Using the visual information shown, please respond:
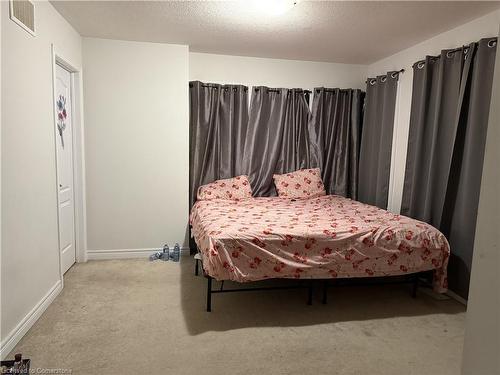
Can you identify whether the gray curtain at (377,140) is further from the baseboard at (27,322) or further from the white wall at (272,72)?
the baseboard at (27,322)

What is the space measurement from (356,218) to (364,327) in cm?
93

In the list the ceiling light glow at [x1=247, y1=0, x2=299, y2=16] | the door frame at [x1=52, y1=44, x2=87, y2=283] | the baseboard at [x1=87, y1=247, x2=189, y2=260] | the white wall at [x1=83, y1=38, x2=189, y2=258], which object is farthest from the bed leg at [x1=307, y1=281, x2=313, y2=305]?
the door frame at [x1=52, y1=44, x2=87, y2=283]

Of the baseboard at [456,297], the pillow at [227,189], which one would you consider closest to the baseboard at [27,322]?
the pillow at [227,189]

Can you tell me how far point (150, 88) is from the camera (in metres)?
3.65

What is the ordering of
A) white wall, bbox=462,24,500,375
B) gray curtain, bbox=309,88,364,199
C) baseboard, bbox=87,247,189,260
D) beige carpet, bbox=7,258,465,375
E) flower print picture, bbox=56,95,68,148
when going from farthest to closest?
1. gray curtain, bbox=309,88,364,199
2. baseboard, bbox=87,247,189,260
3. flower print picture, bbox=56,95,68,148
4. beige carpet, bbox=7,258,465,375
5. white wall, bbox=462,24,500,375

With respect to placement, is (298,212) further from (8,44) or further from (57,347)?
(8,44)

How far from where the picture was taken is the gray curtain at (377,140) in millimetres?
3799

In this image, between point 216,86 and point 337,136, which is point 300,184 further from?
point 216,86

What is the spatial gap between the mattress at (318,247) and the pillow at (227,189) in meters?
0.95

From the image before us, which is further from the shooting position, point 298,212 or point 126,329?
point 298,212

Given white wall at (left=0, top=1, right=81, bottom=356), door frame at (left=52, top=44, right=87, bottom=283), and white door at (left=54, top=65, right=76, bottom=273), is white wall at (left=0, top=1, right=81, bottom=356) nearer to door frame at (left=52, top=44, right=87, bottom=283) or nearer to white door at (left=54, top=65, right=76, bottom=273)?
white door at (left=54, top=65, right=76, bottom=273)

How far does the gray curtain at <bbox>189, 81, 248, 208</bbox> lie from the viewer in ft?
13.0

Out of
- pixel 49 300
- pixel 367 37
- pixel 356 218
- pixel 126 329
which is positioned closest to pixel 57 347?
pixel 126 329

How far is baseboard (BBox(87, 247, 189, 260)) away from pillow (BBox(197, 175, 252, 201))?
859 mm
